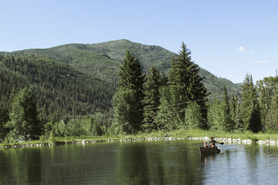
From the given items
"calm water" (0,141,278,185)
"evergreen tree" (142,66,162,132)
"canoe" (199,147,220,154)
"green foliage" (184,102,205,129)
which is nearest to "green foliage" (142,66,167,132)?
"evergreen tree" (142,66,162,132)

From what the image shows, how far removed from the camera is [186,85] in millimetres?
66188

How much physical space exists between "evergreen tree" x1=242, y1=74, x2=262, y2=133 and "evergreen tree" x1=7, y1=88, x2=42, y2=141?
56840 mm

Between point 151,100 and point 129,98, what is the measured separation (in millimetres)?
6039

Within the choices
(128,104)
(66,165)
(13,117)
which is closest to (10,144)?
(13,117)

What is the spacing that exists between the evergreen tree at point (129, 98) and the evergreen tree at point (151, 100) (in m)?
1.88

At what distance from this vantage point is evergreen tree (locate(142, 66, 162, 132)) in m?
67.5

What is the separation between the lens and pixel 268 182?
58.0 ft

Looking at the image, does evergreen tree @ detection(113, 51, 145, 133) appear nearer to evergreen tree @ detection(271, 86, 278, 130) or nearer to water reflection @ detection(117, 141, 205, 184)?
water reflection @ detection(117, 141, 205, 184)

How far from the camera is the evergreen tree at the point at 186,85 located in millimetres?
64062

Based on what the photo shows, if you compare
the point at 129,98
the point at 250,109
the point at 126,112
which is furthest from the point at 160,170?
the point at 250,109

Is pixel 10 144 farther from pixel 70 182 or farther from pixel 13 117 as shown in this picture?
pixel 70 182

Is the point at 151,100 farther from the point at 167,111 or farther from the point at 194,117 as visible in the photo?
the point at 194,117

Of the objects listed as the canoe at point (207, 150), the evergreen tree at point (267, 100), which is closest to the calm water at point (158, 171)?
the canoe at point (207, 150)

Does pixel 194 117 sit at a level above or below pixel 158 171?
above
